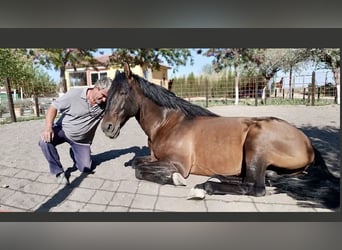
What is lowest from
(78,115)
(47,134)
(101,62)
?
(47,134)

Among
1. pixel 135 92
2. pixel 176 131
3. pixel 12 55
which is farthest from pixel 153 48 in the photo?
pixel 12 55

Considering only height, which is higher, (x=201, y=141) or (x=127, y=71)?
(x=127, y=71)

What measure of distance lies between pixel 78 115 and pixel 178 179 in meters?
0.81

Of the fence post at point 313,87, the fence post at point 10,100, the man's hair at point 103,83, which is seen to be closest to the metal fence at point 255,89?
the fence post at point 313,87

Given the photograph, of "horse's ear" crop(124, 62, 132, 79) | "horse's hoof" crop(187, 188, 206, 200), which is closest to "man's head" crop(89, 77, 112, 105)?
"horse's ear" crop(124, 62, 132, 79)

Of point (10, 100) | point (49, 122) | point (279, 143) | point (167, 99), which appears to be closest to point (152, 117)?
point (167, 99)

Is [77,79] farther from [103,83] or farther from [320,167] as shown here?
[320,167]

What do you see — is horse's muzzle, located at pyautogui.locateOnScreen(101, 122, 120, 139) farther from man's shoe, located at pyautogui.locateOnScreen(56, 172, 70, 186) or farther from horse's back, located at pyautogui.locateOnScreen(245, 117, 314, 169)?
horse's back, located at pyautogui.locateOnScreen(245, 117, 314, 169)

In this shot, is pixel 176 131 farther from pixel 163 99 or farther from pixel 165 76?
pixel 165 76

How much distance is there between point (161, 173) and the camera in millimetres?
1796

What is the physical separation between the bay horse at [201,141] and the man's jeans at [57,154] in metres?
0.28

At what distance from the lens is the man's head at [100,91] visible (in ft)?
5.76

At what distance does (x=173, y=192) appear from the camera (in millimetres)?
1790

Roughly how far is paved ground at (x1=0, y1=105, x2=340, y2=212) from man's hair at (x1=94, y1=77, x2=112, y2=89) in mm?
285
